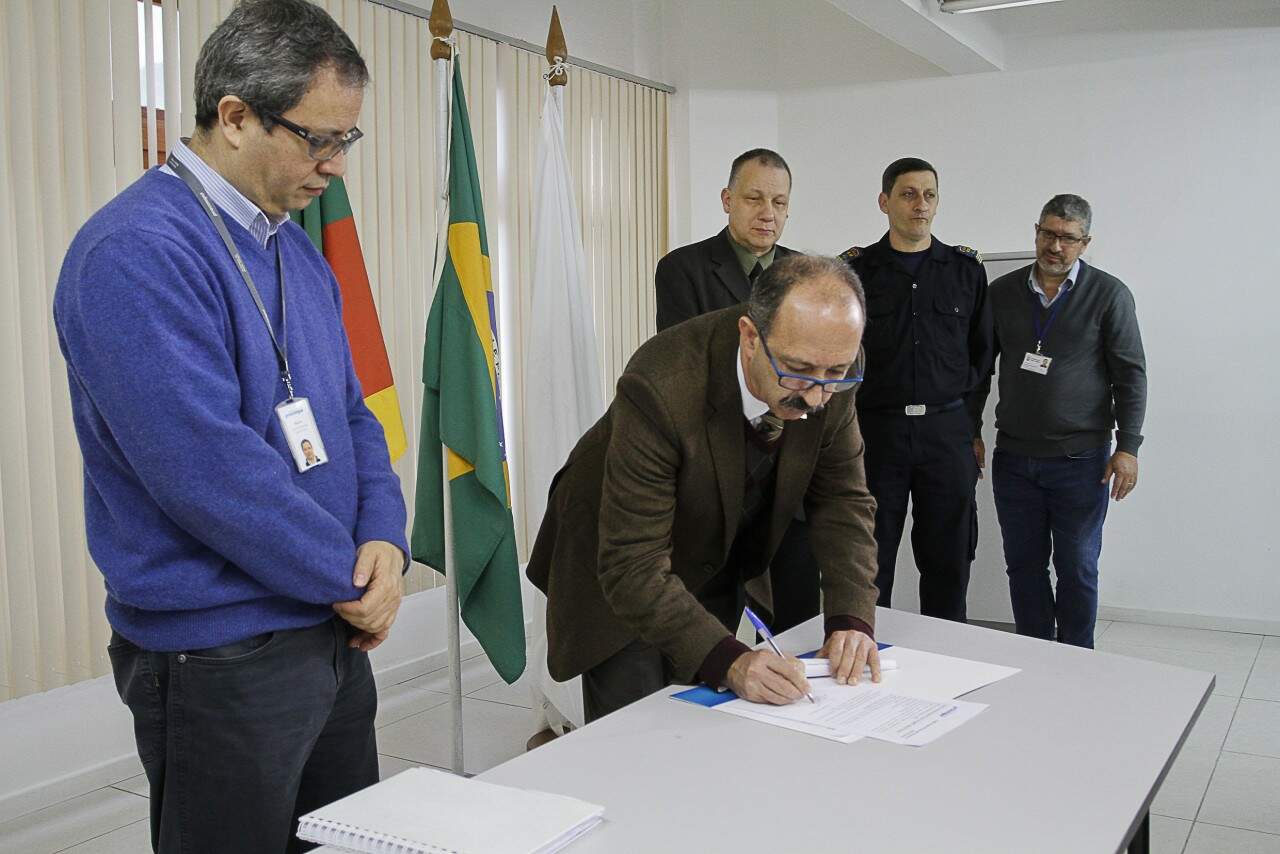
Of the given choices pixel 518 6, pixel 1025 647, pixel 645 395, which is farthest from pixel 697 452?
pixel 518 6

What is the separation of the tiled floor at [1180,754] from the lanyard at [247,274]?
6.66 ft

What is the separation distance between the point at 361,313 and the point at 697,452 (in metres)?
1.52

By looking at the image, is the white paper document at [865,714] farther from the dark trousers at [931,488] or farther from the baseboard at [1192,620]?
the baseboard at [1192,620]

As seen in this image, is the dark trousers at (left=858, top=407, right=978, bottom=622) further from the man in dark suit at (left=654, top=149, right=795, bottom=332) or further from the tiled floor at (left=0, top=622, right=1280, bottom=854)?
the tiled floor at (left=0, top=622, right=1280, bottom=854)

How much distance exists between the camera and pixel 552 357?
3748 millimetres

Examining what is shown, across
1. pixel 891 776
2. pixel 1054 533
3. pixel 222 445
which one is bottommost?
pixel 1054 533

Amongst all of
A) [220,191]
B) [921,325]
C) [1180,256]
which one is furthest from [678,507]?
[1180,256]

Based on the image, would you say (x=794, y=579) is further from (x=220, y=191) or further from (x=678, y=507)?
(x=220, y=191)

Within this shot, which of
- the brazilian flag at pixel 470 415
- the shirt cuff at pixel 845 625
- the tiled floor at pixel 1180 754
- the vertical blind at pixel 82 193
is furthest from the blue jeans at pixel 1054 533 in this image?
the shirt cuff at pixel 845 625

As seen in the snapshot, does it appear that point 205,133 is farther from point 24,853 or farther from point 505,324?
point 505,324

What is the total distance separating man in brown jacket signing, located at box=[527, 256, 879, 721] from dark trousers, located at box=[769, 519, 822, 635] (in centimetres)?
51

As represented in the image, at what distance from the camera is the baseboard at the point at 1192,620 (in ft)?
16.9

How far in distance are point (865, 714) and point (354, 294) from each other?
2.08 metres

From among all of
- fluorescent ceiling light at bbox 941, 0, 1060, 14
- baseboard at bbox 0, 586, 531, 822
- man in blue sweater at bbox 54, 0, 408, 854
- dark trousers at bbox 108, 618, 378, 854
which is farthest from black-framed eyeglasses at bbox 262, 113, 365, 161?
fluorescent ceiling light at bbox 941, 0, 1060, 14
